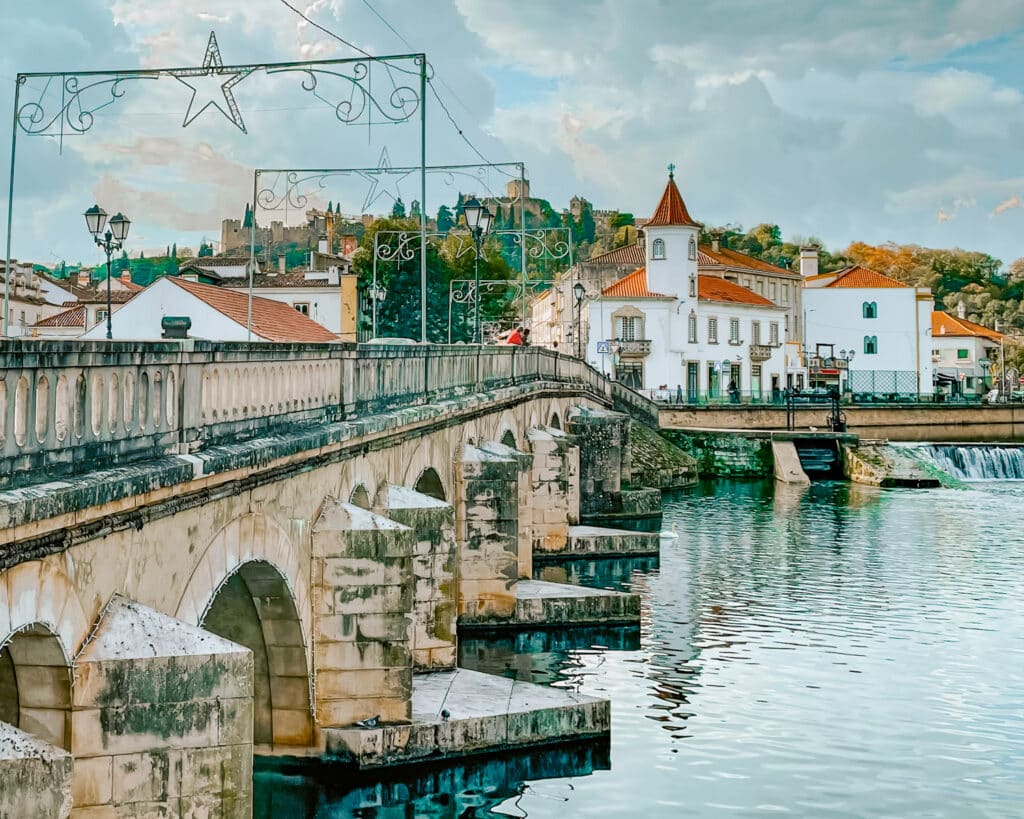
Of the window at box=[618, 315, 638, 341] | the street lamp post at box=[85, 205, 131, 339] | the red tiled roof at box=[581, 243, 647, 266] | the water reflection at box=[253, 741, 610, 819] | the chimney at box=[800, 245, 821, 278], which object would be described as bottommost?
the water reflection at box=[253, 741, 610, 819]

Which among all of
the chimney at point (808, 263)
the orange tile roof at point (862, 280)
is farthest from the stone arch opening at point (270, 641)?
the chimney at point (808, 263)

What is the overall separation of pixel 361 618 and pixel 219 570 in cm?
391

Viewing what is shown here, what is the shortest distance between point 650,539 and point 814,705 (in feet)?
46.8

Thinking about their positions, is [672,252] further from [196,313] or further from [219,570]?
[219,570]

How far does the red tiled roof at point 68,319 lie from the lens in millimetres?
44625

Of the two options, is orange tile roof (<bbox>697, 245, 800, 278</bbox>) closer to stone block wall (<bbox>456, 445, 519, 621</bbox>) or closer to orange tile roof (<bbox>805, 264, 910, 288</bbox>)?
orange tile roof (<bbox>805, 264, 910, 288</bbox>)

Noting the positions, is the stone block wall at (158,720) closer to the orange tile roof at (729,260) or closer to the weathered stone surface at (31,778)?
the weathered stone surface at (31,778)

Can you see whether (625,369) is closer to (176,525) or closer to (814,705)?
(814,705)

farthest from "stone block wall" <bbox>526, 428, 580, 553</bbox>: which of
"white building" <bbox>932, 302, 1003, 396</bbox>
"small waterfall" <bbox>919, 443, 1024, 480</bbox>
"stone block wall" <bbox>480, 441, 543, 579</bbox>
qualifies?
"white building" <bbox>932, 302, 1003, 396</bbox>

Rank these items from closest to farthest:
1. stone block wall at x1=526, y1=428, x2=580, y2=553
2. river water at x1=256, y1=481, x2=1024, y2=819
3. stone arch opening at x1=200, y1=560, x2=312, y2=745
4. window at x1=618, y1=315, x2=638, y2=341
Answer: stone arch opening at x1=200, y1=560, x2=312, y2=745 < river water at x1=256, y1=481, x2=1024, y2=819 < stone block wall at x1=526, y1=428, x2=580, y2=553 < window at x1=618, y1=315, x2=638, y2=341

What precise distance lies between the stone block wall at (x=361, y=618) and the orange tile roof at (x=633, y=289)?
62553 millimetres

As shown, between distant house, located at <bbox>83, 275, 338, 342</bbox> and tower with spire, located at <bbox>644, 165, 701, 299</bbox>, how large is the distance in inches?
1443

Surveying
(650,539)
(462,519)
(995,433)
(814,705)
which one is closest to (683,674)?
(814,705)

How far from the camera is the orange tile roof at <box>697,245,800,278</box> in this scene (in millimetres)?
86625
